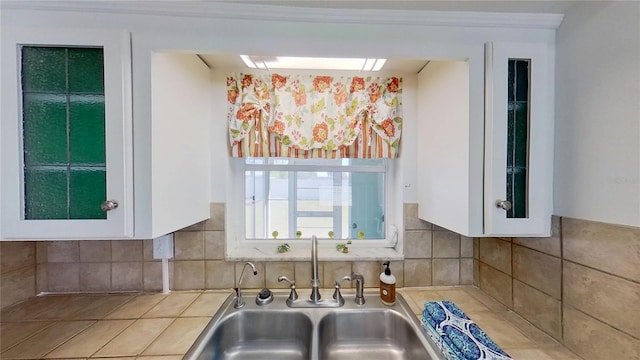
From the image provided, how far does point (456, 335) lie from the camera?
911mm

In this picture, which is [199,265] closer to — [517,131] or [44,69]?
[44,69]

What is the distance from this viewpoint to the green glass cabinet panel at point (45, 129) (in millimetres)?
902

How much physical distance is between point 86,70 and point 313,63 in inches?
36.5

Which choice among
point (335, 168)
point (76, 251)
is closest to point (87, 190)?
point (76, 251)

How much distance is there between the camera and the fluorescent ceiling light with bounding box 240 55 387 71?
4.17 feet

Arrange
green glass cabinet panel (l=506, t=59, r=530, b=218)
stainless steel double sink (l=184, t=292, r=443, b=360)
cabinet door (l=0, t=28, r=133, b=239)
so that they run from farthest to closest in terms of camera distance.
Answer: stainless steel double sink (l=184, t=292, r=443, b=360), green glass cabinet panel (l=506, t=59, r=530, b=218), cabinet door (l=0, t=28, r=133, b=239)

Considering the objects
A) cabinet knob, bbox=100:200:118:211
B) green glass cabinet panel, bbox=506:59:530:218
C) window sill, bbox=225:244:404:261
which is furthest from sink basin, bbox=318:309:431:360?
cabinet knob, bbox=100:200:118:211

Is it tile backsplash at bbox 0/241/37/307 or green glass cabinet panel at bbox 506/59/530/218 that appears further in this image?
tile backsplash at bbox 0/241/37/307

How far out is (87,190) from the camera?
92 centimetres

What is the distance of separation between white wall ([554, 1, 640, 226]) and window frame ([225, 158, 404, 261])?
0.72 meters

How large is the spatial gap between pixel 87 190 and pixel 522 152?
5.33 ft

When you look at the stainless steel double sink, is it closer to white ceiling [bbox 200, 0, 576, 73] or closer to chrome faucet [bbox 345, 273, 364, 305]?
chrome faucet [bbox 345, 273, 364, 305]

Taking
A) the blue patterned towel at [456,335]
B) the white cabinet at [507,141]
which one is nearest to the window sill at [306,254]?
the blue patterned towel at [456,335]

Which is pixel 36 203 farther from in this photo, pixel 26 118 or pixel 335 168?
pixel 335 168
